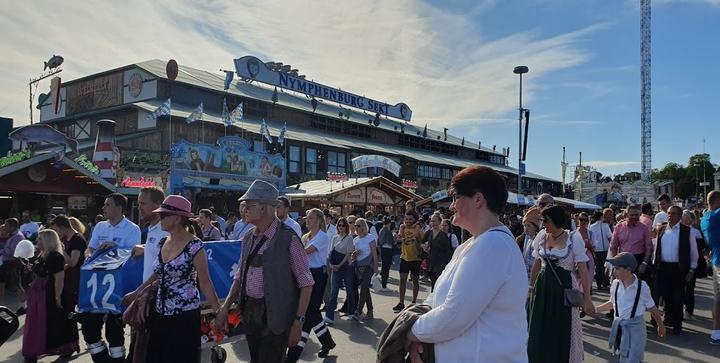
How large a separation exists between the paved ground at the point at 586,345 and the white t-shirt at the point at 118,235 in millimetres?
1558

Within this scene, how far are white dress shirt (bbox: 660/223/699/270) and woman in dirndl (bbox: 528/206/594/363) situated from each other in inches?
160

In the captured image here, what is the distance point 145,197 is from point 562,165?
45.3 metres

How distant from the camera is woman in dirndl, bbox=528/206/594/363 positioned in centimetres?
427

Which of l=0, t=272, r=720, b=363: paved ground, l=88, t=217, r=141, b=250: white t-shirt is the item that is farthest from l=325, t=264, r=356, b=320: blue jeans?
l=88, t=217, r=141, b=250: white t-shirt

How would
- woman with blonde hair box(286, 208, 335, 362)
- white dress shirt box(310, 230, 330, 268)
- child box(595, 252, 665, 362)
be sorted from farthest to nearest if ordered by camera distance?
white dress shirt box(310, 230, 330, 268), woman with blonde hair box(286, 208, 335, 362), child box(595, 252, 665, 362)

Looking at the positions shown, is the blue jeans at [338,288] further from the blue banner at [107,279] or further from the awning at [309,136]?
the awning at [309,136]

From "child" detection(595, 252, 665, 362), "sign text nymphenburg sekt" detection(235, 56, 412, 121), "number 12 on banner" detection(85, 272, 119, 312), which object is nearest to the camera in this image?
"number 12 on banner" detection(85, 272, 119, 312)

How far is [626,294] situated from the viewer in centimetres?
578

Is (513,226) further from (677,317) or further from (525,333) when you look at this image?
(525,333)

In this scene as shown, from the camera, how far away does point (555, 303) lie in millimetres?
4383

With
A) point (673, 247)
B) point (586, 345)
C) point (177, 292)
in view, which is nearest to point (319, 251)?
point (177, 292)

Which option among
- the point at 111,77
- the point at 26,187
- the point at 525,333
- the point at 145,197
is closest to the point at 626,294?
the point at 525,333

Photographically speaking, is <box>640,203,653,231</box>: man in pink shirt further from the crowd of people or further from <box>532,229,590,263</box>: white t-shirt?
<box>532,229,590,263</box>: white t-shirt

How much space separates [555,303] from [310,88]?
41708 millimetres
